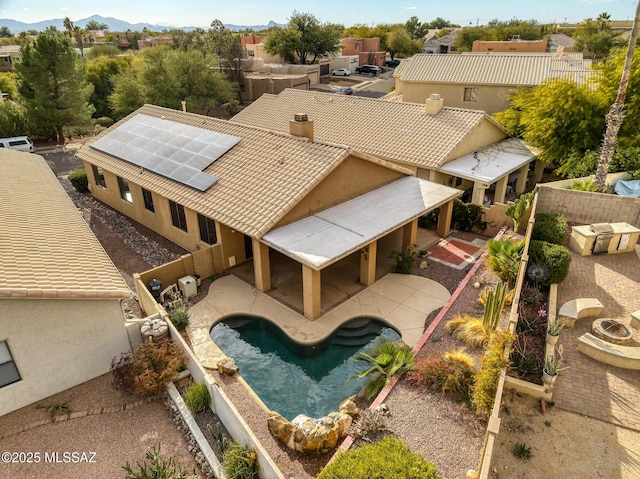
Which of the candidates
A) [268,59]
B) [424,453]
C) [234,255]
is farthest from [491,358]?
[268,59]

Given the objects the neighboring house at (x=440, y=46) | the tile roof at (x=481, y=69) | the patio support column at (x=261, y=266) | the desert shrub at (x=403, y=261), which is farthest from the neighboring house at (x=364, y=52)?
the patio support column at (x=261, y=266)

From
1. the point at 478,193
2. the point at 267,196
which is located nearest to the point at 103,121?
the point at 267,196

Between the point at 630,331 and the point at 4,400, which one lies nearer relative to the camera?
the point at 4,400

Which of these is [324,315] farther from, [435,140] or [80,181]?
[80,181]

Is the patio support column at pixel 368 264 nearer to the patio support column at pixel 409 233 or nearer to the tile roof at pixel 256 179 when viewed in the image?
the patio support column at pixel 409 233

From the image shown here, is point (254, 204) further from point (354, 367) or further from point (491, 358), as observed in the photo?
point (491, 358)

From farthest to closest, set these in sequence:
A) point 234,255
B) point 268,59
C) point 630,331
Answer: point 268,59
point 234,255
point 630,331

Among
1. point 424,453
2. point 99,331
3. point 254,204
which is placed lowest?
point 424,453

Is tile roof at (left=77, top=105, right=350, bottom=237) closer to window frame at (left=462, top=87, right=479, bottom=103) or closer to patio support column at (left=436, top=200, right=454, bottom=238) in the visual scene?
patio support column at (left=436, top=200, right=454, bottom=238)
